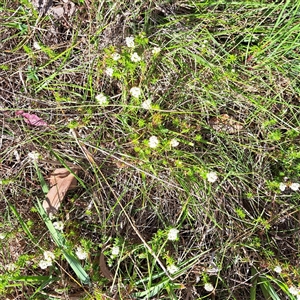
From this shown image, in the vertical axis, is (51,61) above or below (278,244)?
above

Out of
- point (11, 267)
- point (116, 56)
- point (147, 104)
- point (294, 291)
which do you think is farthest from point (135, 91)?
point (294, 291)

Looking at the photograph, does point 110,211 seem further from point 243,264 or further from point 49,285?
point 243,264

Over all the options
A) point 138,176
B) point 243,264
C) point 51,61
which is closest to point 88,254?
point 138,176

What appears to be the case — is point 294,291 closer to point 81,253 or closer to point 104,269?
point 104,269

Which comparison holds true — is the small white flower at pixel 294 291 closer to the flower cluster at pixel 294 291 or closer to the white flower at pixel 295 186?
the flower cluster at pixel 294 291

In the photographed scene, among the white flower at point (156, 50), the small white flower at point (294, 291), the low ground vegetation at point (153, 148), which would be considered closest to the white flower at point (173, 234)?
the low ground vegetation at point (153, 148)

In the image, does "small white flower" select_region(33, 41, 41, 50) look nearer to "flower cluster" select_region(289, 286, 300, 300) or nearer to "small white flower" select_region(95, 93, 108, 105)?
"small white flower" select_region(95, 93, 108, 105)
